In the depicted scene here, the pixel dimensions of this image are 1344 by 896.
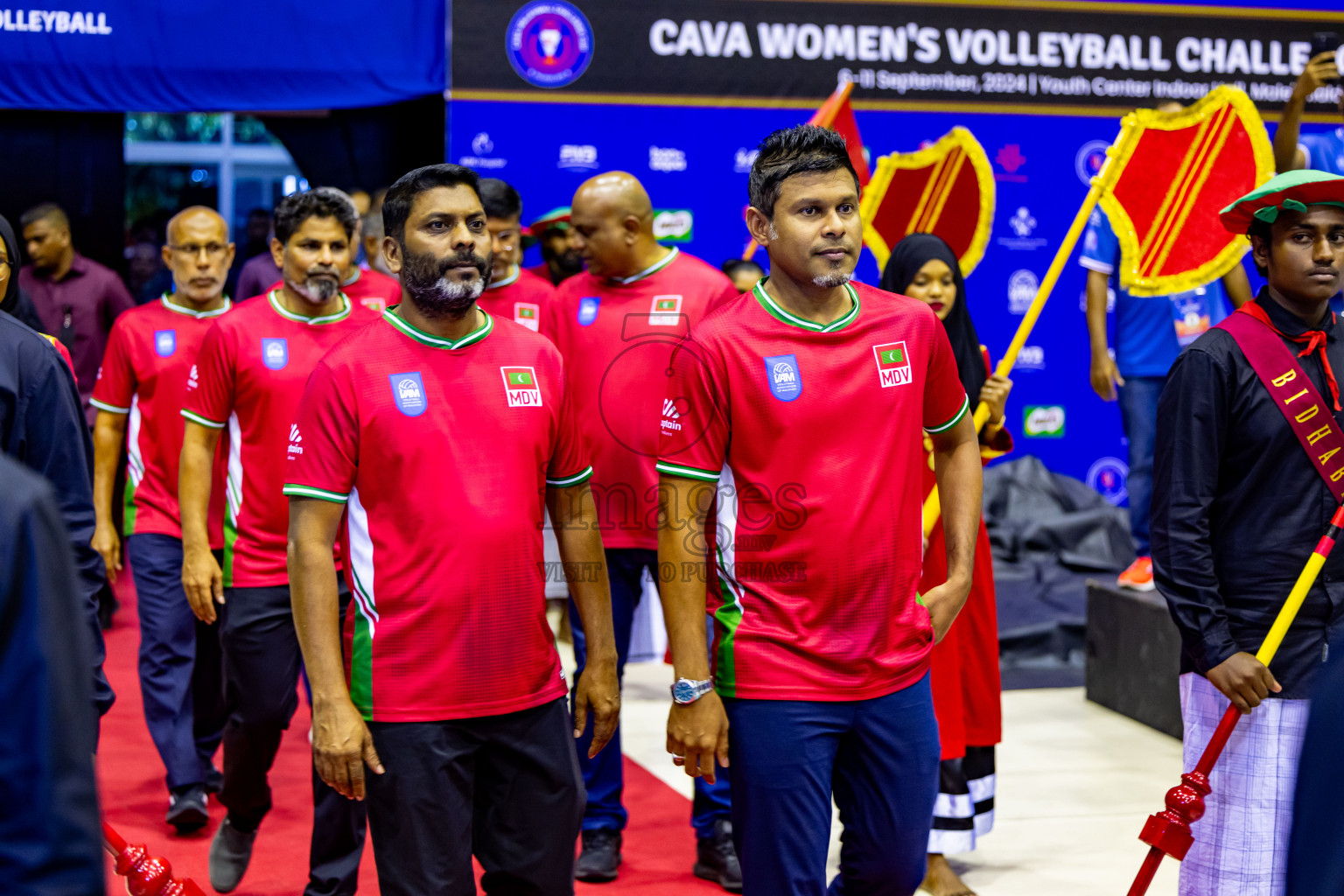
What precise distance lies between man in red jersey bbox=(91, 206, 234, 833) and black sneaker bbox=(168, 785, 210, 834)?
0.08 m

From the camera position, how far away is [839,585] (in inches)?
111

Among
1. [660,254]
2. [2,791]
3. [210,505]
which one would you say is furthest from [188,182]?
[2,791]

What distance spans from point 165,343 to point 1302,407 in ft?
12.5

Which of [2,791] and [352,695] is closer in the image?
[2,791]

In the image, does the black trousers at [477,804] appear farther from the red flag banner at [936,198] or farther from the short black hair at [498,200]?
the short black hair at [498,200]

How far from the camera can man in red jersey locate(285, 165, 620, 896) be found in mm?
2818

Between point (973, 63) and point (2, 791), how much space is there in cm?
856

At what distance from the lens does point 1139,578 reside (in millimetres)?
6270

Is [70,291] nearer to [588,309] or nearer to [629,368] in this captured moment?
[588,309]

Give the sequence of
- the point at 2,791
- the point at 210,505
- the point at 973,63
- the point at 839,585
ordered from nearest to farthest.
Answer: the point at 2,791 < the point at 839,585 < the point at 210,505 < the point at 973,63

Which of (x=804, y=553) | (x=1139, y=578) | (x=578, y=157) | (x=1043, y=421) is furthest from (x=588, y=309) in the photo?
(x=1043, y=421)

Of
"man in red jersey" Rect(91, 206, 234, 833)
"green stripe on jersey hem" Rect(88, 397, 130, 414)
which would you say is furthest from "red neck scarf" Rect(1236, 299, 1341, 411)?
"green stripe on jersey hem" Rect(88, 397, 130, 414)

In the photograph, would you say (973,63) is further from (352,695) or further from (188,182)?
(352,695)

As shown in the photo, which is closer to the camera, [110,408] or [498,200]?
[110,408]
